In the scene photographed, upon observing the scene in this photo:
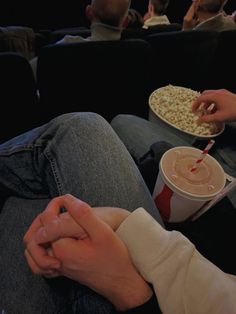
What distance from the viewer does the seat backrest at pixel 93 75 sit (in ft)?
3.20

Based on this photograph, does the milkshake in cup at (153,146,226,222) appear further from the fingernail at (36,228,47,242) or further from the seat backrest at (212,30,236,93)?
the seat backrest at (212,30,236,93)

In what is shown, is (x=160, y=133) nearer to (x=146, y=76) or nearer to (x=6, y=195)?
(x=146, y=76)

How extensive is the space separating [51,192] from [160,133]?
524 mm

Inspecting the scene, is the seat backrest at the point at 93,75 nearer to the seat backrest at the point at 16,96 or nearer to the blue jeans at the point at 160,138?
the seat backrest at the point at 16,96

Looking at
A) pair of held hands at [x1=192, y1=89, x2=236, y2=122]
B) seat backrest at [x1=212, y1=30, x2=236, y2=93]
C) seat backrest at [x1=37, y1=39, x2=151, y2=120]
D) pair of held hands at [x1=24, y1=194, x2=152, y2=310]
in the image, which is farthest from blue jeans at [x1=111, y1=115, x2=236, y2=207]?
seat backrest at [x1=212, y1=30, x2=236, y2=93]

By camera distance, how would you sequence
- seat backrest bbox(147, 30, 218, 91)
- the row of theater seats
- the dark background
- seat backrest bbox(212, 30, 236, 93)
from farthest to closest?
1. the dark background
2. seat backrest bbox(212, 30, 236, 93)
3. seat backrest bbox(147, 30, 218, 91)
4. the row of theater seats

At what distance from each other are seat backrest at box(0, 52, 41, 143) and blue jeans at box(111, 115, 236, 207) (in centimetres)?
39

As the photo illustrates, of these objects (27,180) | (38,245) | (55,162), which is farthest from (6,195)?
(38,245)

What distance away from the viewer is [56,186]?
614mm

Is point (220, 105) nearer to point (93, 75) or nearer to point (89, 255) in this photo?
point (93, 75)

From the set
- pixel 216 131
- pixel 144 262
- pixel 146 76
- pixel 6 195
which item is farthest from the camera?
pixel 146 76

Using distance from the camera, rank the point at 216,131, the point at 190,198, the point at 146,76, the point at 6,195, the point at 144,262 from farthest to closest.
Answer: the point at 146,76
the point at 216,131
the point at 6,195
the point at 190,198
the point at 144,262

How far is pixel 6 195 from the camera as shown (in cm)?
69

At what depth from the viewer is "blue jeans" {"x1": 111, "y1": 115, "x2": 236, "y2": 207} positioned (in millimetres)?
870
